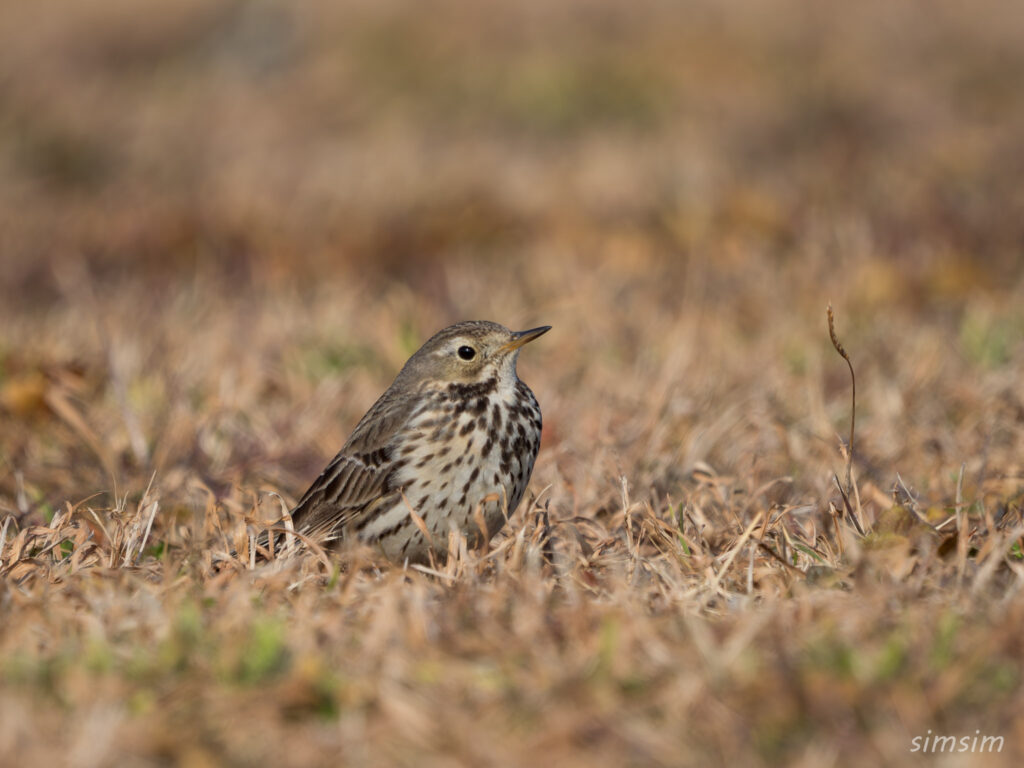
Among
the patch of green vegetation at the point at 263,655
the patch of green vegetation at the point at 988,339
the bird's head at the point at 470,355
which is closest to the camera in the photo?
the patch of green vegetation at the point at 263,655

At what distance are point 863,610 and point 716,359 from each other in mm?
3627

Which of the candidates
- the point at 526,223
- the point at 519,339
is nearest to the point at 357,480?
the point at 519,339

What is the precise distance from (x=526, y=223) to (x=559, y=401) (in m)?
4.38

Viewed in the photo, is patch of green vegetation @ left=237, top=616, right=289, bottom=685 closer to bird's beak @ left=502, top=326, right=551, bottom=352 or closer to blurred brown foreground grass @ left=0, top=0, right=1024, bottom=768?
blurred brown foreground grass @ left=0, top=0, right=1024, bottom=768

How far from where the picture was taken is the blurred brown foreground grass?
102 inches

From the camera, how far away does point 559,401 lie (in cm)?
589

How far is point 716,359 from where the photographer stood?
6.48 m

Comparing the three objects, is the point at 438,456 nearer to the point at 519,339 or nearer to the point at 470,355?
the point at 470,355

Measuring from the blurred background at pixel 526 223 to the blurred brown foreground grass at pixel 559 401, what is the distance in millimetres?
41

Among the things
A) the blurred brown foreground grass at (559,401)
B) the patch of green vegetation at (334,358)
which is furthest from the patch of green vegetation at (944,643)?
the patch of green vegetation at (334,358)

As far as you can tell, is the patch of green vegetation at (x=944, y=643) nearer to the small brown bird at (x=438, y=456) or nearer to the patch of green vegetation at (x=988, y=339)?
the small brown bird at (x=438, y=456)

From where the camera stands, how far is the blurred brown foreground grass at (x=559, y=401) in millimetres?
2600

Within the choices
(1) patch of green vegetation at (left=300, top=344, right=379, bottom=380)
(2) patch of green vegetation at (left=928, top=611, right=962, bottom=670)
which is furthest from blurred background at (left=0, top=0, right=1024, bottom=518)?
(2) patch of green vegetation at (left=928, top=611, right=962, bottom=670)

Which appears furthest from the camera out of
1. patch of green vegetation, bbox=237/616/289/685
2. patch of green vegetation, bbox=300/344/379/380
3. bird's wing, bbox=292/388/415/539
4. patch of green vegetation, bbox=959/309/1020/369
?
patch of green vegetation, bbox=300/344/379/380
